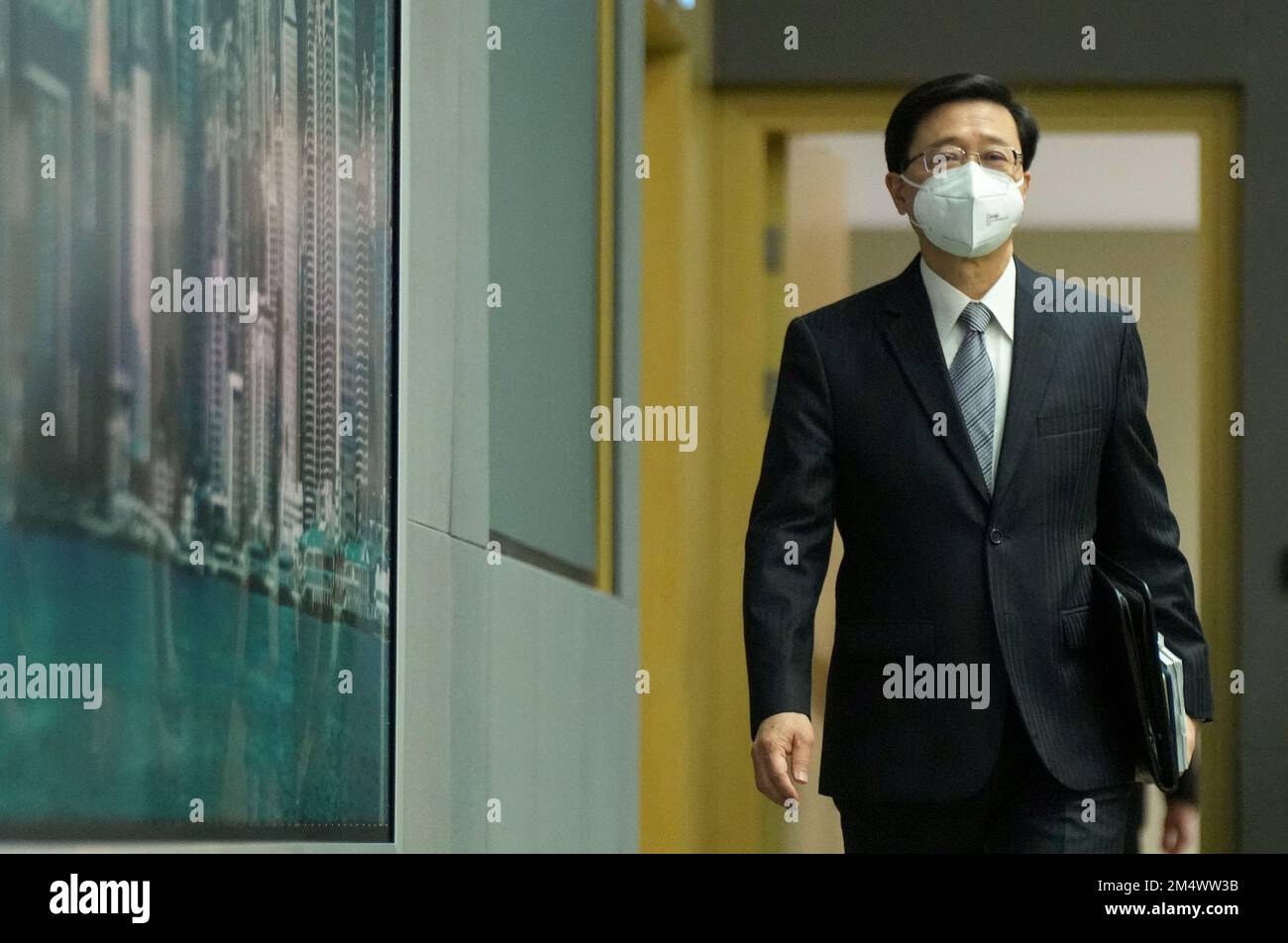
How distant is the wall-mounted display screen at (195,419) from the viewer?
191 centimetres

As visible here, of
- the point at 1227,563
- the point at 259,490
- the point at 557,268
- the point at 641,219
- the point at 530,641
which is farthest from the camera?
the point at 1227,563

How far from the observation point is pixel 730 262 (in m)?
4.84

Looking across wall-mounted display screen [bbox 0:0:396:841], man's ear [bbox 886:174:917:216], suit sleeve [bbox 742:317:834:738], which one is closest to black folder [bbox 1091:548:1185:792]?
suit sleeve [bbox 742:317:834:738]

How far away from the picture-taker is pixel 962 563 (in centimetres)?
248

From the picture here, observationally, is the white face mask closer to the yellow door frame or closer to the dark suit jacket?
the dark suit jacket

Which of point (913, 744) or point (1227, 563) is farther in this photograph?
point (1227, 563)

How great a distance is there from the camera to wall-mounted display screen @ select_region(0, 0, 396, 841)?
6.26 feet

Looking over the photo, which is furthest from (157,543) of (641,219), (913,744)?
(641,219)

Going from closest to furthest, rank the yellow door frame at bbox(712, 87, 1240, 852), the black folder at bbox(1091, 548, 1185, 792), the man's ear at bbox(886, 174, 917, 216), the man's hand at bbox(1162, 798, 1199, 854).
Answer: the black folder at bbox(1091, 548, 1185, 792), the man's hand at bbox(1162, 798, 1199, 854), the man's ear at bbox(886, 174, 917, 216), the yellow door frame at bbox(712, 87, 1240, 852)

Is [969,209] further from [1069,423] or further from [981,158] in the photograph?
[1069,423]

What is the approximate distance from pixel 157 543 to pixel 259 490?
0.70 feet

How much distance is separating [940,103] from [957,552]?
61 cm

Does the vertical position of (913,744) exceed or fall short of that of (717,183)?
it falls short
